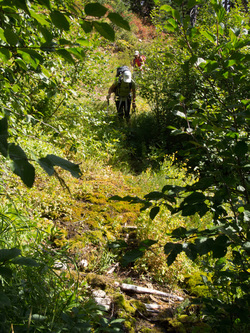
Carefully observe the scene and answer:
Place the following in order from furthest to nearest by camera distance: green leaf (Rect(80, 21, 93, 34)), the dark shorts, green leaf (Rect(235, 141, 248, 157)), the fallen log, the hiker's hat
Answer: the dark shorts, the hiker's hat, the fallen log, green leaf (Rect(235, 141, 248, 157)), green leaf (Rect(80, 21, 93, 34))

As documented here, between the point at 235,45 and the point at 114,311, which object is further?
the point at 114,311

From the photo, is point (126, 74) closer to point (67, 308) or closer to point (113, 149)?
point (113, 149)

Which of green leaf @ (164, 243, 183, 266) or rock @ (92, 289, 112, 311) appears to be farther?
rock @ (92, 289, 112, 311)

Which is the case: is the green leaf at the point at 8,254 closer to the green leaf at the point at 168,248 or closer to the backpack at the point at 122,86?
the green leaf at the point at 168,248

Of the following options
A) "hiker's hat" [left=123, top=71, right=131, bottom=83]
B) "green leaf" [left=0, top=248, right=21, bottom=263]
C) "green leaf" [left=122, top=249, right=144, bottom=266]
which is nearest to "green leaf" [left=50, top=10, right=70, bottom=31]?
"green leaf" [left=0, top=248, right=21, bottom=263]

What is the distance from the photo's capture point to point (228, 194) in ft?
4.39

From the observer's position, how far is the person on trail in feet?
23.7

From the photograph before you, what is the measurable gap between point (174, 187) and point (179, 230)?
18 centimetres

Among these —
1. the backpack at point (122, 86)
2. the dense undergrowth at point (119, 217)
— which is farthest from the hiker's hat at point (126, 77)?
the dense undergrowth at point (119, 217)

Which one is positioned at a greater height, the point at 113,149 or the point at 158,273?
the point at 113,149

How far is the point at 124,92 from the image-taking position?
7.54 m

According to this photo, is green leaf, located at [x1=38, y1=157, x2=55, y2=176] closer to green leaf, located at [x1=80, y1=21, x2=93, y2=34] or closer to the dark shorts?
green leaf, located at [x1=80, y1=21, x2=93, y2=34]

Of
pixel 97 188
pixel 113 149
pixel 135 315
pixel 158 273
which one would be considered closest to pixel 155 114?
pixel 113 149

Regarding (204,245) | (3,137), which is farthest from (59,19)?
(204,245)
